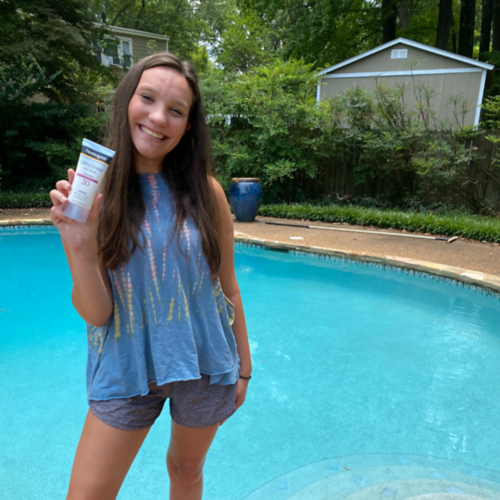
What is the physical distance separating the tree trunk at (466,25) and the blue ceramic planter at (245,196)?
11.0 metres

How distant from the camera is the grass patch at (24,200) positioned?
32.6ft

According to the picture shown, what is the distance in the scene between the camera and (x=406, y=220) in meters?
7.52

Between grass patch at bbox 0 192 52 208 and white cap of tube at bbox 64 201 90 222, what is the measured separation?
1042 centimetres

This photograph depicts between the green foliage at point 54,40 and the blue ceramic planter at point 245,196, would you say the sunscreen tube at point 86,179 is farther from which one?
the green foliage at point 54,40

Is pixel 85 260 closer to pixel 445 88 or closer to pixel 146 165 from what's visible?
pixel 146 165

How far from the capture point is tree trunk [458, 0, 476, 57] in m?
13.9

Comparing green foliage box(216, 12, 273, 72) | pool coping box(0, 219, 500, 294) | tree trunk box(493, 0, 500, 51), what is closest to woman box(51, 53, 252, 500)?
pool coping box(0, 219, 500, 294)

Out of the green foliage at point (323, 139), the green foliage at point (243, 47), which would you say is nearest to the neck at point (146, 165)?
the green foliage at point (323, 139)

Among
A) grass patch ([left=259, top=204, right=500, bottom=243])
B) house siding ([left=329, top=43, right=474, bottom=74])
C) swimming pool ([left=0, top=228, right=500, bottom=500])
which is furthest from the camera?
house siding ([left=329, top=43, right=474, bottom=74])

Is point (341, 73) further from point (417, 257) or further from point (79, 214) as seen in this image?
point (79, 214)

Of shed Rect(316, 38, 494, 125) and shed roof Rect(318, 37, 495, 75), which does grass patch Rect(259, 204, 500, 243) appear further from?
shed Rect(316, 38, 494, 125)

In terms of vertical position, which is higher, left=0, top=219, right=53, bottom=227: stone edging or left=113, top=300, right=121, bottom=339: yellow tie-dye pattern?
left=113, top=300, right=121, bottom=339: yellow tie-dye pattern

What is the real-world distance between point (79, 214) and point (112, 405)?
0.51 m

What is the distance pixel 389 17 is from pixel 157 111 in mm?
17821
